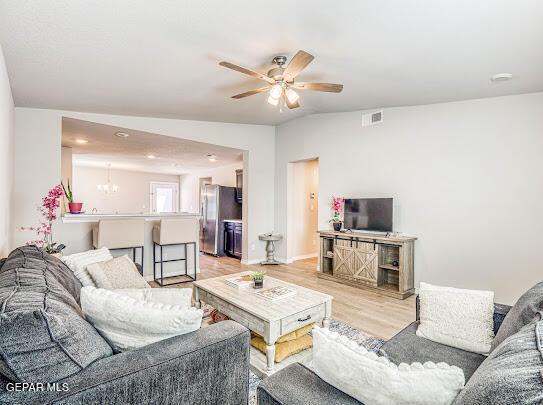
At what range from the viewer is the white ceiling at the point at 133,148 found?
4.70 meters

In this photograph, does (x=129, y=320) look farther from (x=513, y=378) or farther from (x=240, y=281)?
(x=240, y=281)

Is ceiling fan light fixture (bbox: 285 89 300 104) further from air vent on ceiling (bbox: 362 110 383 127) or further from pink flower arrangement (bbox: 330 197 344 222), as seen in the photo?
pink flower arrangement (bbox: 330 197 344 222)

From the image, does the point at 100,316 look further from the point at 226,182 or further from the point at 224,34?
the point at 226,182

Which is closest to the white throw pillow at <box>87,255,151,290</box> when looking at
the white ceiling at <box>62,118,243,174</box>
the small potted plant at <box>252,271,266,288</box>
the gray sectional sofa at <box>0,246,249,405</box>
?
the gray sectional sofa at <box>0,246,249,405</box>

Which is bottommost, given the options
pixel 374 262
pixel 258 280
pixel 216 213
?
pixel 374 262

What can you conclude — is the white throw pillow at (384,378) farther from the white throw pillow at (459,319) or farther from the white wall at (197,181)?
the white wall at (197,181)

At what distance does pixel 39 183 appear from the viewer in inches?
151

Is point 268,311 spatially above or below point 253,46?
below

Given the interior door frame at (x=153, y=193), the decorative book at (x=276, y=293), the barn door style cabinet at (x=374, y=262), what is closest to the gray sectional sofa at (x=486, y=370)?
the decorative book at (x=276, y=293)

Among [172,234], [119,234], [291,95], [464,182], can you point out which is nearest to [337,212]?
[464,182]

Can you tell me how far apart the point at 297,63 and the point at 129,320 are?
2248 mm

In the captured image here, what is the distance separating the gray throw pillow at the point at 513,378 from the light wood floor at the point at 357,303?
6.87ft

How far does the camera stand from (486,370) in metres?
0.80

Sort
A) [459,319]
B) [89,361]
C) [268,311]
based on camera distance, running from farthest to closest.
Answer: [268,311]
[459,319]
[89,361]
